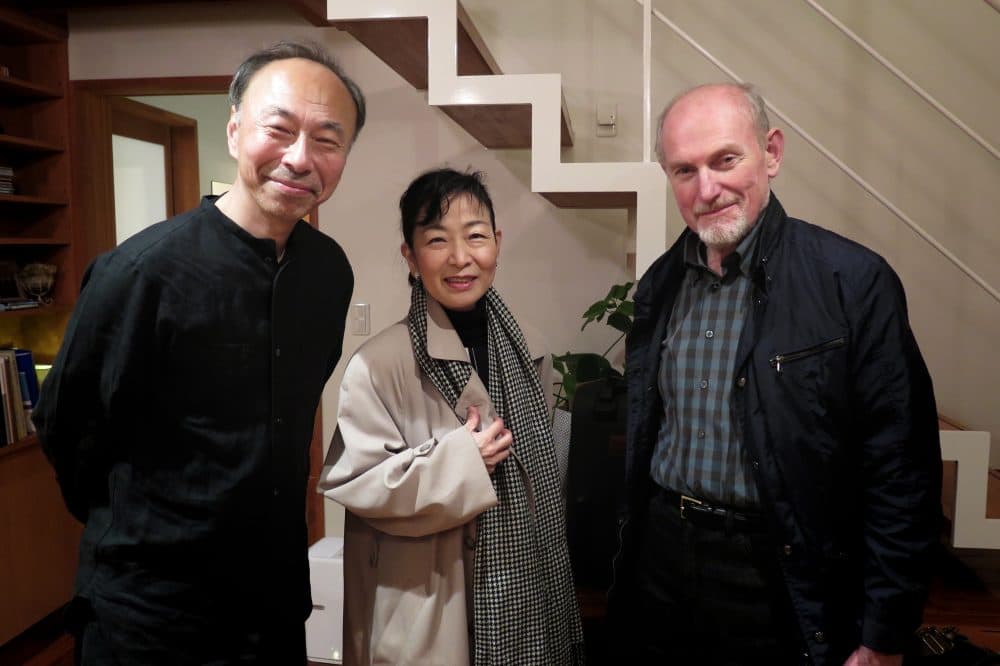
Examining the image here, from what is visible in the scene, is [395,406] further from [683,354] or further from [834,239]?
[834,239]

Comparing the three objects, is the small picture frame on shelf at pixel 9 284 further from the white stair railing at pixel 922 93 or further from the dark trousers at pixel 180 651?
the white stair railing at pixel 922 93

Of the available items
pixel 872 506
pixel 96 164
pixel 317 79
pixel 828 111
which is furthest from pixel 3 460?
pixel 828 111

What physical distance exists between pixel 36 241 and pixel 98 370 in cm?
218

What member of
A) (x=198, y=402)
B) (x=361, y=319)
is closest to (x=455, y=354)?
(x=198, y=402)

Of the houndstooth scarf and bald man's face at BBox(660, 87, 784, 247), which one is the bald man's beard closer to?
bald man's face at BBox(660, 87, 784, 247)

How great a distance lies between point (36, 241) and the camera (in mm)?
2889

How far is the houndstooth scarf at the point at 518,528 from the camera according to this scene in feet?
4.24

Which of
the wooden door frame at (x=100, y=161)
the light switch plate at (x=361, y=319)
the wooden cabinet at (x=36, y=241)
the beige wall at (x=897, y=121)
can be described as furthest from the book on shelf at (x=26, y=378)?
the beige wall at (x=897, y=121)

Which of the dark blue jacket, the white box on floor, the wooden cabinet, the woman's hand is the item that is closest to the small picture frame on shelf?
the wooden cabinet

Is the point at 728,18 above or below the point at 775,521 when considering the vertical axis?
above

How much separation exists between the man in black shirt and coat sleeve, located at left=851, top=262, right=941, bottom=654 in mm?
930

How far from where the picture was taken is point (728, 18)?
271 centimetres

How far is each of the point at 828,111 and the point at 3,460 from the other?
3.31 metres

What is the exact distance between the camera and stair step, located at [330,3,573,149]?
1839 millimetres
